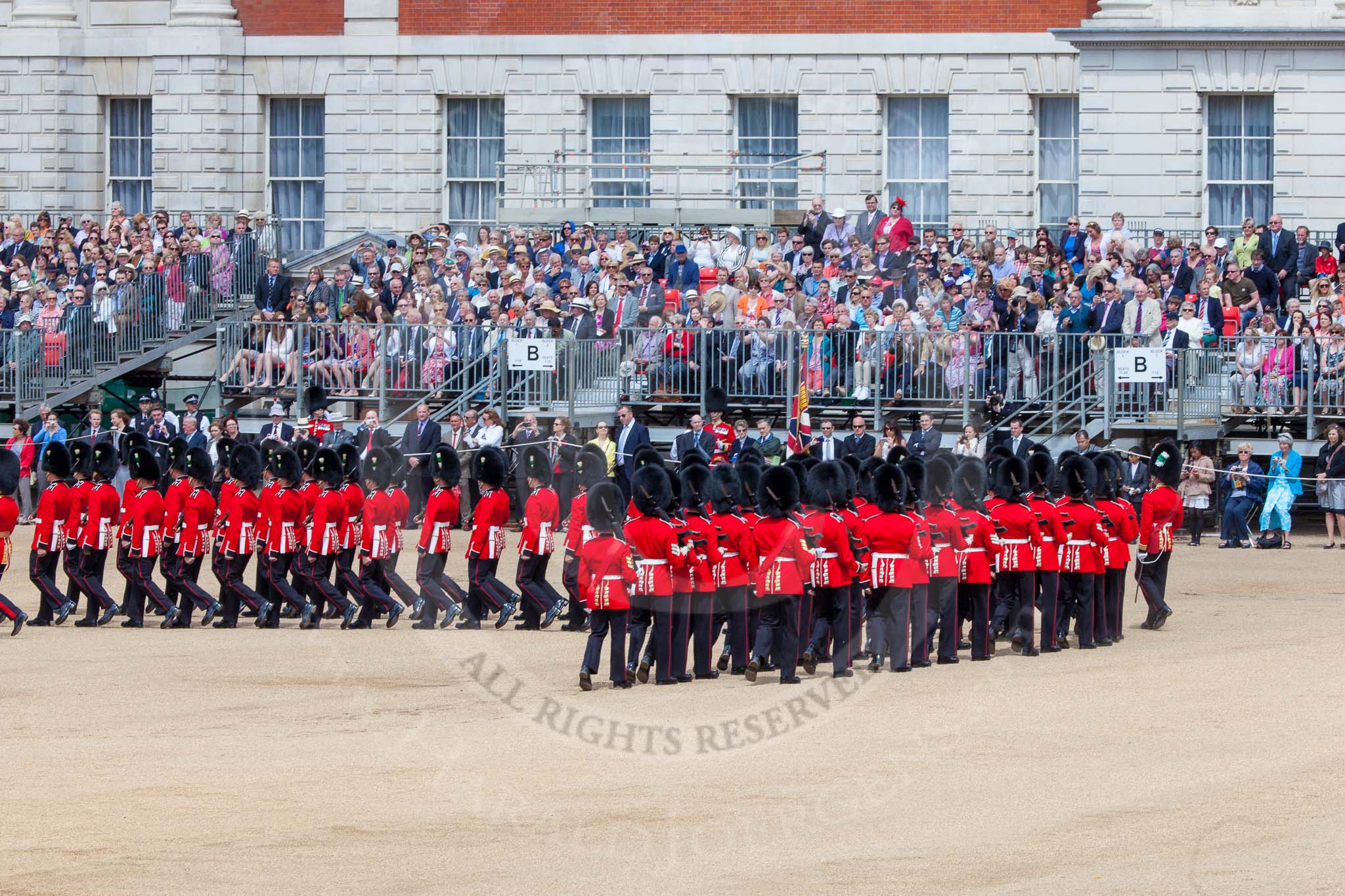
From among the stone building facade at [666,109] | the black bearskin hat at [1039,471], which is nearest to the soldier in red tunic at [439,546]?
the black bearskin hat at [1039,471]

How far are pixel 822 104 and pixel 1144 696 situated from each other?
56.1 ft

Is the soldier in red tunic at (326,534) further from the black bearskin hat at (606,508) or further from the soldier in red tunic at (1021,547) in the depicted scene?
the soldier in red tunic at (1021,547)

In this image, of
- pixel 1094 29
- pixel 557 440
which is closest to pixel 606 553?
pixel 557 440

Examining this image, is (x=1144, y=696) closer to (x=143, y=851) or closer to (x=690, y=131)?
(x=143, y=851)

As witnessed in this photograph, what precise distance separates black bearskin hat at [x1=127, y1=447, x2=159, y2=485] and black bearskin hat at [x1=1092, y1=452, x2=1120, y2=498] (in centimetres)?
686

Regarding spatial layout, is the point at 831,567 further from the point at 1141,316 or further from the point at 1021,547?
the point at 1141,316

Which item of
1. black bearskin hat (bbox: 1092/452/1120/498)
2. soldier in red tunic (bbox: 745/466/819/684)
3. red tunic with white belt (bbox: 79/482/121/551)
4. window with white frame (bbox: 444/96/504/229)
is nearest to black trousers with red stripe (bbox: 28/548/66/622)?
red tunic with white belt (bbox: 79/482/121/551)

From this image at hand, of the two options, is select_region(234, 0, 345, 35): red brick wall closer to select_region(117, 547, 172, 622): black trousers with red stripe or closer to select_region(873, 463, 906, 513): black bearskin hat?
select_region(117, 547, 172, 622): black trousers with red stripe

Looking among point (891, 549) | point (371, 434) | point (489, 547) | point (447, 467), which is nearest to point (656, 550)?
point (891, 549)

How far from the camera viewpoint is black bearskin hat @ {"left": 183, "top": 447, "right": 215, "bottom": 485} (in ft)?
54.5

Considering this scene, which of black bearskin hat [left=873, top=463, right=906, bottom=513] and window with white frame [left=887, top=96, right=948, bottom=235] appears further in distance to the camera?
window with white frame [left=887, top=96, right=948, bottom=235]

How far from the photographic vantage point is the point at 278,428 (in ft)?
73.0

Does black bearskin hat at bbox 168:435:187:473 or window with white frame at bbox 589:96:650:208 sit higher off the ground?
window with white frame at bbox 589:96:650:208

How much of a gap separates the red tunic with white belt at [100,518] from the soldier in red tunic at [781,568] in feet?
17.7
